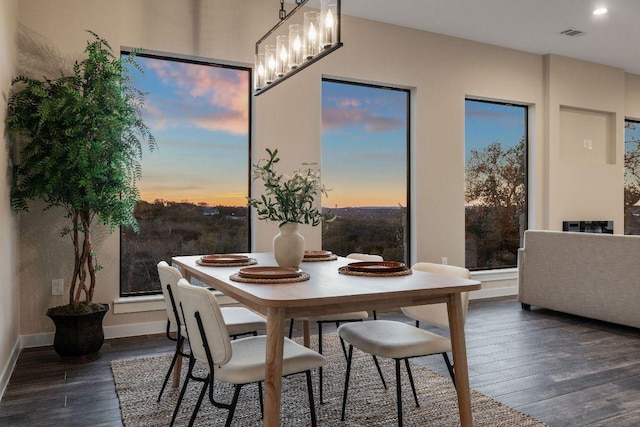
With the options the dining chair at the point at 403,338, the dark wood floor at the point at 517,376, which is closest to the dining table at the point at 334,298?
the dining chair at the point at 403,338

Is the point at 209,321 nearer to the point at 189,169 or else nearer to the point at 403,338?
the point at 403,338

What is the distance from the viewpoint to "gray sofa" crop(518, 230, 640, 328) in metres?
4.14

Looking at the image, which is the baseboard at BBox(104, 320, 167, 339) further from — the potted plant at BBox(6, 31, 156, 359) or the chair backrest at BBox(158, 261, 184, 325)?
the chair backrest at BBox(158, 261, 184, 325)

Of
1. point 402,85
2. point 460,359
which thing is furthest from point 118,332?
point 402,85

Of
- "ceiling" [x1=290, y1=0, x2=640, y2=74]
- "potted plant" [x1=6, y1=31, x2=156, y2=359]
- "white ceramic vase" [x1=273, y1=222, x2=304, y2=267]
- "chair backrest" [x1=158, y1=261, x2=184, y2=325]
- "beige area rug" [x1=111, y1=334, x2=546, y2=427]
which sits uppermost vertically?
"ceiling" [x1=290, y1=0, x2=640, y2=74]

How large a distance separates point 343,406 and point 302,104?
10.1 ft

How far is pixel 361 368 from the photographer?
10.3ft

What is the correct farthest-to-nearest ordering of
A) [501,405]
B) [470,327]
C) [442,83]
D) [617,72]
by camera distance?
[617,72], [442,83], [470,327], [501,405]

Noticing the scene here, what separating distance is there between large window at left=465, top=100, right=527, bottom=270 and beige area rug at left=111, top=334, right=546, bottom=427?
3144 millimetres

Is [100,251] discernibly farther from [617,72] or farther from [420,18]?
[617,72]

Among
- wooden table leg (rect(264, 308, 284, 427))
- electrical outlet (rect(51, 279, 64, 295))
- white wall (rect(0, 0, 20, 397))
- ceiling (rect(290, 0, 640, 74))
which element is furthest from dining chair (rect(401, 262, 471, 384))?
ceiling (rect(290, 0, 640, 74))

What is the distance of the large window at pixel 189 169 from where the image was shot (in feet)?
13.8

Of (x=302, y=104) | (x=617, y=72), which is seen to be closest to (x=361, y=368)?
(x=302, y=104)

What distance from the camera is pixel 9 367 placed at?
3043 mm
